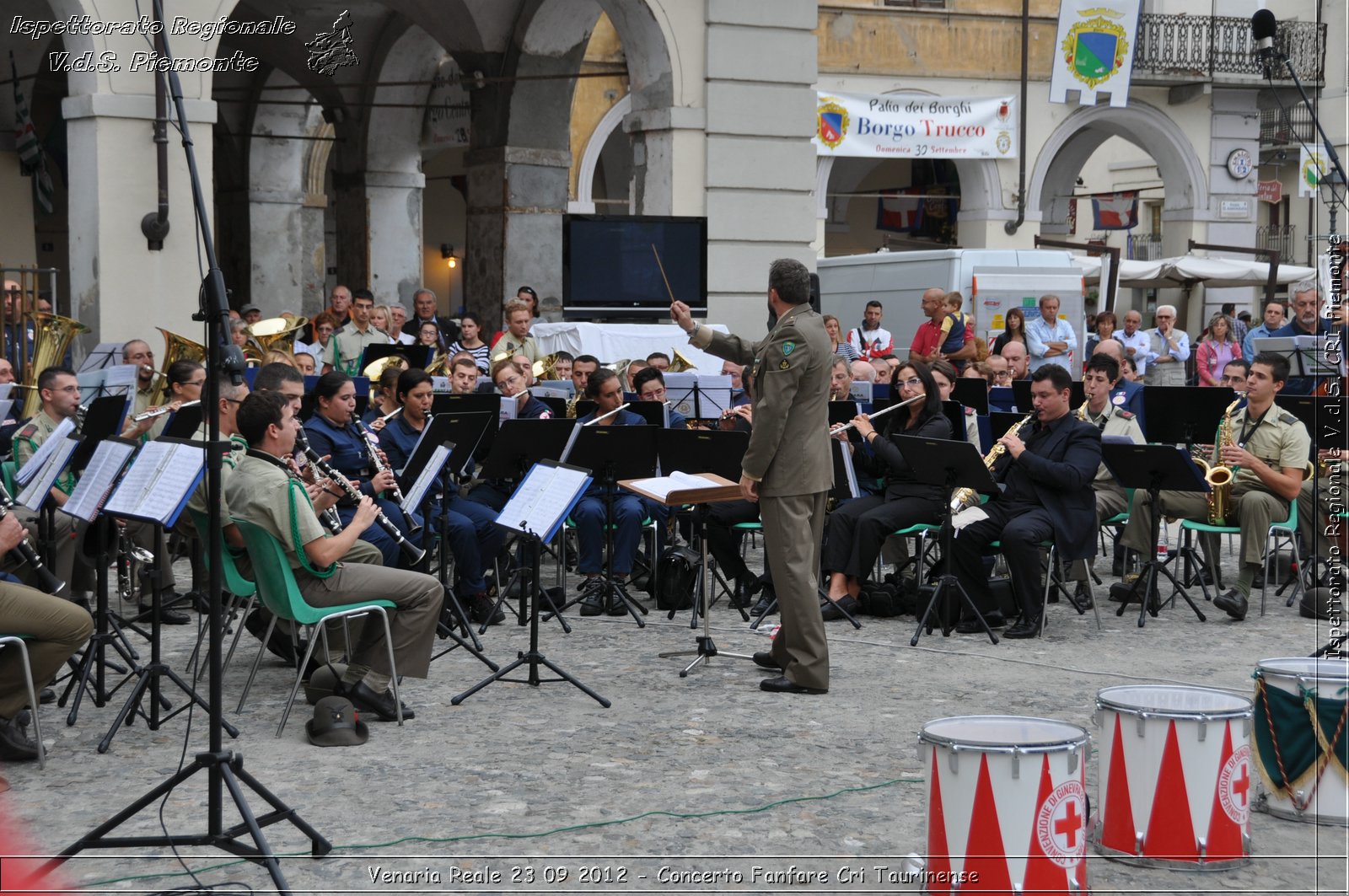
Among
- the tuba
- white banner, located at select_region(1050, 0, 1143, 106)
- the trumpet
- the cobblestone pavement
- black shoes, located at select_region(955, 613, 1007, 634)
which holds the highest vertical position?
white banner, located at select_region(1050, 0, 1143, 106)

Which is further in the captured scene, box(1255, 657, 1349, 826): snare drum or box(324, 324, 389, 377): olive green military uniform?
box(324, 324, 389, 377): olive green military uniform

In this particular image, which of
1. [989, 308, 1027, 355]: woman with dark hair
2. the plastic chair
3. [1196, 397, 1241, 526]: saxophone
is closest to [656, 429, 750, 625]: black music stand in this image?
[1196, 397, 1241, 526]: saxophone

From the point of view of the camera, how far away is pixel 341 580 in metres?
6.68

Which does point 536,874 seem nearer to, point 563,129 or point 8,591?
point 8,591

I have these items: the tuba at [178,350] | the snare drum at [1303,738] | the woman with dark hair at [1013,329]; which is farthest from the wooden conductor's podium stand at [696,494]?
the woman with dark hair at [1013,329]

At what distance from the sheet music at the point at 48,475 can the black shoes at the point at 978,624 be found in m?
5.11

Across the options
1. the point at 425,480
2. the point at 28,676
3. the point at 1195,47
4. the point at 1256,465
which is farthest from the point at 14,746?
the point at 1195,47

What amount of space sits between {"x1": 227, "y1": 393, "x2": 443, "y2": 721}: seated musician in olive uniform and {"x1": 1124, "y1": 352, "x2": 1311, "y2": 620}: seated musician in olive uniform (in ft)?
16.4

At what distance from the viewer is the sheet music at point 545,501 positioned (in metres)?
7.20

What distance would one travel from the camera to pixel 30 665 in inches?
245

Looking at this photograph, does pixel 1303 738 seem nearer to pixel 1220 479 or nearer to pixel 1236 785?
pixel 1236 785

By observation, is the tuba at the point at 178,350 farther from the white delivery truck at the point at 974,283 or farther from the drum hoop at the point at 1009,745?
the white delivery truck at the point at 974,283

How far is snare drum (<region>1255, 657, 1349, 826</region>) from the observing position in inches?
208

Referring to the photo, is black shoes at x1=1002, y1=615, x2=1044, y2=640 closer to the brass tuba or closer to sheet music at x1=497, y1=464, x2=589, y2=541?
sheet music at x1=497, y1=464, x2=589, y2=541
